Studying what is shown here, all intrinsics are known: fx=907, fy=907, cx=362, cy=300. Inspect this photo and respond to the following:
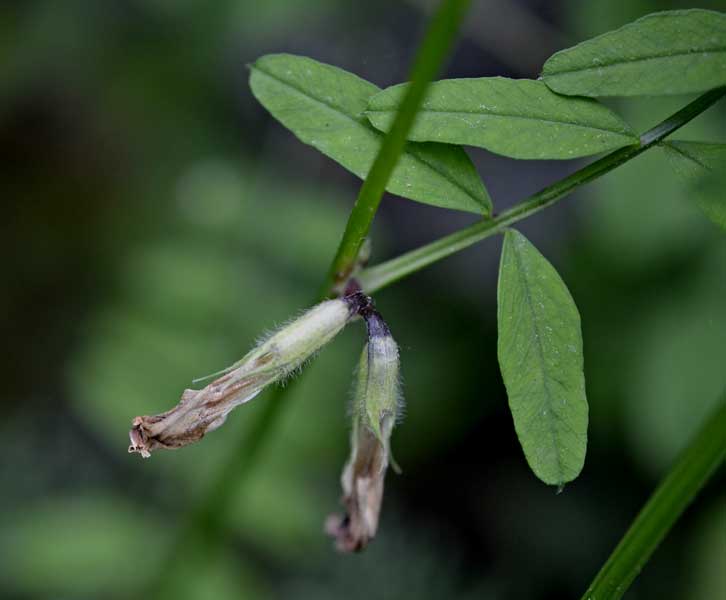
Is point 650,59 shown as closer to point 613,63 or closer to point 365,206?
point 613,63

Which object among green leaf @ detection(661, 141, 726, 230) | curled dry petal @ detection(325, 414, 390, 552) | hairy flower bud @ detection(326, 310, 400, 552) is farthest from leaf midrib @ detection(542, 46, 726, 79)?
curled dry petal @ detection(325, 414, 390, 552)

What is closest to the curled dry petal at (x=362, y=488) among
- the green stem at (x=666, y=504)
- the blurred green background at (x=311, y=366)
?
the green stem at (x=666, y=504)

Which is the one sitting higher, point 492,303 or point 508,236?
point 492,303

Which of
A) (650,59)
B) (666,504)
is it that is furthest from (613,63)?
(666,504)

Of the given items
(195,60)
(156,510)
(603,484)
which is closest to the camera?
(156,510)

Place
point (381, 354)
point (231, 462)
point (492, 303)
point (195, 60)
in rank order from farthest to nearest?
point (195, 60)
point (492, 303)
point (231, 462)
point (381, 354)

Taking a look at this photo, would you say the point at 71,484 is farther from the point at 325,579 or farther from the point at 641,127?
the point at 641,127

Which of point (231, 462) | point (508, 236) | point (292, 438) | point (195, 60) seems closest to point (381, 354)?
point (508, 236)

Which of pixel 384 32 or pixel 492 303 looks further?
pixel 384 32
